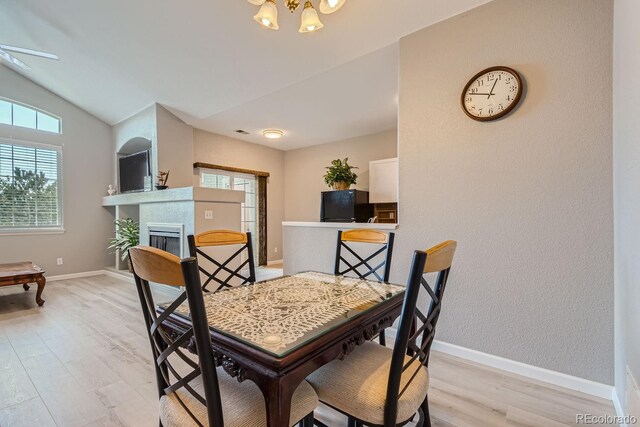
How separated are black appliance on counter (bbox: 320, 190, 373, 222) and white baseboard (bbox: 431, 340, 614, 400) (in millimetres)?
2586

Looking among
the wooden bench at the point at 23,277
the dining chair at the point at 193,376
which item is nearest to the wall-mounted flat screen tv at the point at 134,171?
the wooden bench at the point at 23,277

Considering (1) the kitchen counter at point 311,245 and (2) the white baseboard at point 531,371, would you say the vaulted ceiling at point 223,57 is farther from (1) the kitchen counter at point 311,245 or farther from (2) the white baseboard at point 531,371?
(2) the white baseboard at point 531,371

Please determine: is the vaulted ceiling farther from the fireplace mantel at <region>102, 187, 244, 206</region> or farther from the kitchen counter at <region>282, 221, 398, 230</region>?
the kitchen counter at <region>282, 221, 398, 230</region>

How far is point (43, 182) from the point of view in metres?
4.91

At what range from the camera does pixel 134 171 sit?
5137 mm

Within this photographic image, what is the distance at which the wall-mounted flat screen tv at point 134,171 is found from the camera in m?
4.88

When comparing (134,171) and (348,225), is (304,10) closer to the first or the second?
(348,225)

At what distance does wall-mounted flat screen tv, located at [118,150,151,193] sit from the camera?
4.88m

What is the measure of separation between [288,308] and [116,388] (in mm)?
1575

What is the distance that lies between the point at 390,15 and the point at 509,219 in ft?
6.19

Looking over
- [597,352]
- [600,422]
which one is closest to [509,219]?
[597,352]

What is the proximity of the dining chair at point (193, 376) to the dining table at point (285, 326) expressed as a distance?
9 centimetres
